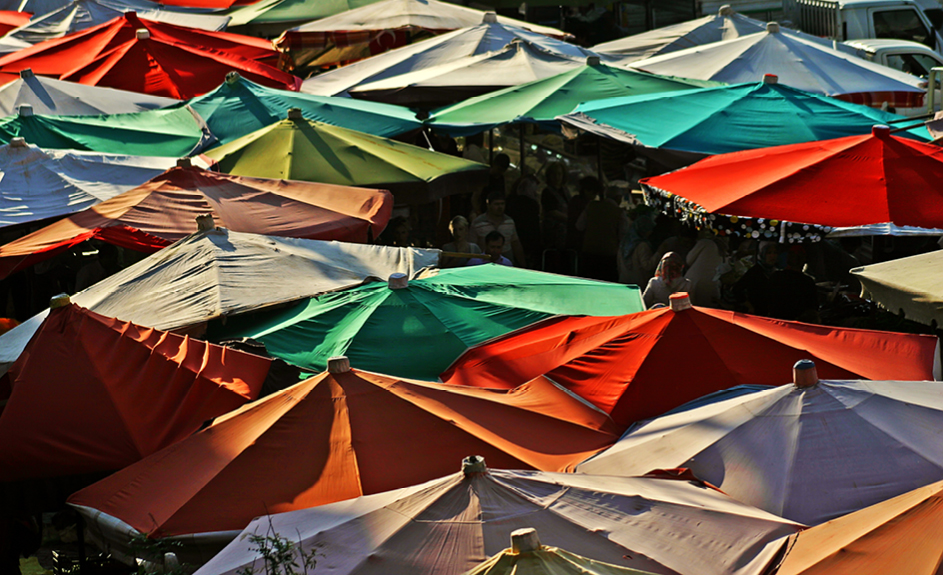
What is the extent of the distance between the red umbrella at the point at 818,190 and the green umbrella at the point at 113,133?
549 centimetres

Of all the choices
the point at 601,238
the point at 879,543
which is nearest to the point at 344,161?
the point at 601,238

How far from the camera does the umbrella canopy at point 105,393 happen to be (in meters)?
6.11

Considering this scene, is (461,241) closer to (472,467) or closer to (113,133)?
(113,133)

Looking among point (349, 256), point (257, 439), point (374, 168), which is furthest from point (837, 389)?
point (374, 168)

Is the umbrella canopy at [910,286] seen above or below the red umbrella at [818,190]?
below

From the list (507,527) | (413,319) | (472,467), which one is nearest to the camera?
(507,527)

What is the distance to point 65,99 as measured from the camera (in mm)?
14086

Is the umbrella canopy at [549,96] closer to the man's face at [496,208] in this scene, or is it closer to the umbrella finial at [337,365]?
the man's face at [496,208]

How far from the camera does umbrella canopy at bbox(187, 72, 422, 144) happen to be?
13.3m

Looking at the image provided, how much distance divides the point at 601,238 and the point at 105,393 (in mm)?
6296

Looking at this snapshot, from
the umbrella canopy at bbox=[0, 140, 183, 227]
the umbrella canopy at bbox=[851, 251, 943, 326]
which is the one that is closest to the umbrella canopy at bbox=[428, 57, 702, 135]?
the umbrella canopy at bbox=[0, 140, 183, 227]

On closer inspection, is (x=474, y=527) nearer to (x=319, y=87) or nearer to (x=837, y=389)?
(x=837, y=389)

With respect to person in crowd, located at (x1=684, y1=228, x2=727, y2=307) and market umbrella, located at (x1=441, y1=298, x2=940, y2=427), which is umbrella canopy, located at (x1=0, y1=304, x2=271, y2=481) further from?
person in crowd, located at (x1=684, y1=228, x2=727, y2=307)

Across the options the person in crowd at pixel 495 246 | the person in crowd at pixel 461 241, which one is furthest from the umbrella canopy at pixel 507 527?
the person in crowd at pixel 461 241
